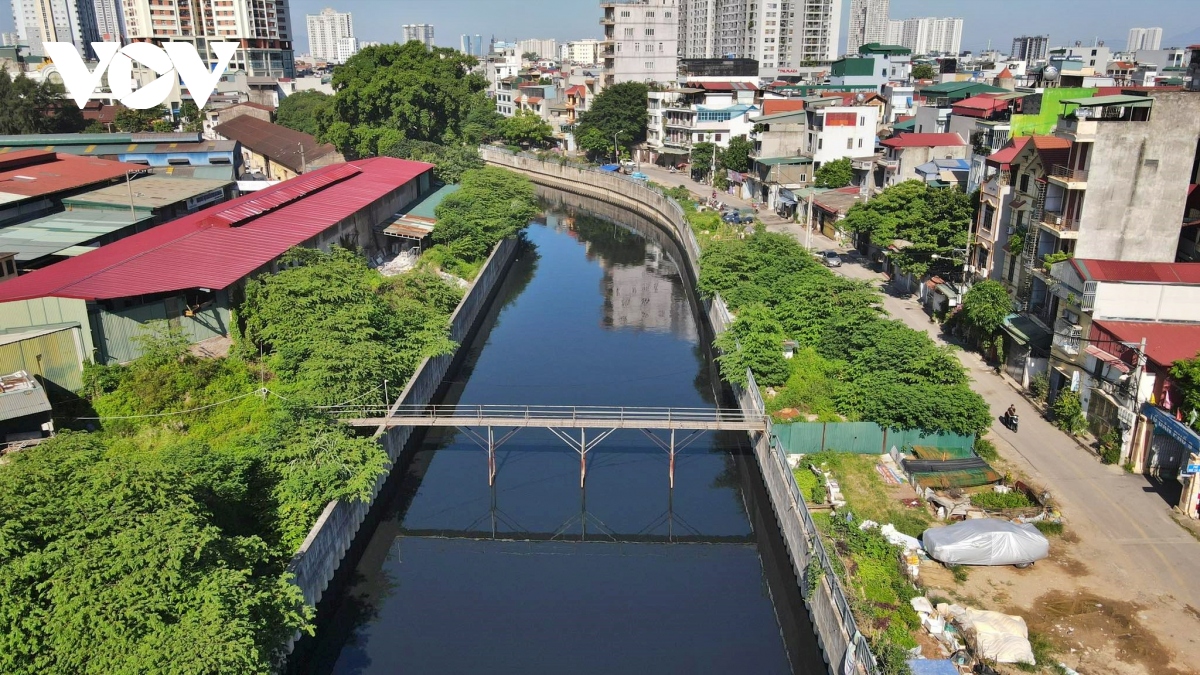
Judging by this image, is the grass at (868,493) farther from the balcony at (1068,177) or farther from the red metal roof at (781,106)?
the red metal roof at (781,106)

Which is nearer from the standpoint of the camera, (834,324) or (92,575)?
(92,575)

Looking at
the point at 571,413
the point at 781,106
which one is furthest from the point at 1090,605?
the point at 781,106

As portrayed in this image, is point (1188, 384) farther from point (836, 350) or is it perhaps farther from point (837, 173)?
point (837, 173)

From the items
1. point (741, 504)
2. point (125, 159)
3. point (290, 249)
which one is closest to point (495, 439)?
point (741, 504)

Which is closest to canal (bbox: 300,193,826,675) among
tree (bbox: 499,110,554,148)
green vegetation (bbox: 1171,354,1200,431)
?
green vegetation (bbox: 1171,354,1200,431)

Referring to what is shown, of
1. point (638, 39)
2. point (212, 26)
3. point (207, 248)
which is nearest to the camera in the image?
point (207, 248)

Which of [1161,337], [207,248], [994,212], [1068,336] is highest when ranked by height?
[994,212]

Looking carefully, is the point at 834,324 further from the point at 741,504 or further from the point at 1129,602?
the point at 1129,602
